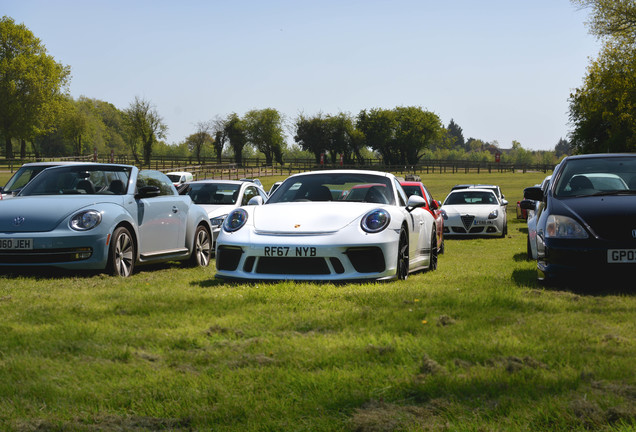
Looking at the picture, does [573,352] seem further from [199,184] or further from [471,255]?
[199,184]

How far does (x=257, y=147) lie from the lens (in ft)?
392

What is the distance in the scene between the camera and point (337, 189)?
9.84 metres

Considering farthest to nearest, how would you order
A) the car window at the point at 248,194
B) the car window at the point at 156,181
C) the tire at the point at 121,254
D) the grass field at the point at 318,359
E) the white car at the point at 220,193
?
the car window at the point at 248,194 < the white car at the point at 220,193 < the car window at the point at 156,181 < the tire at the point at 121,254 < the grass field at the point at 318,359

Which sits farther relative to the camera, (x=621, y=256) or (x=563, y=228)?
(x=563, y=228)

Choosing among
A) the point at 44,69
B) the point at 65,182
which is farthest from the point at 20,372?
the point at 44,69

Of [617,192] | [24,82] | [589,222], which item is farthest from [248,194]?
[24,82]

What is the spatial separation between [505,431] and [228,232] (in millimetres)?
5458

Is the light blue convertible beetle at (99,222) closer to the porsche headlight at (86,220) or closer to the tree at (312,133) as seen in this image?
the porsche headlight at (86,220)

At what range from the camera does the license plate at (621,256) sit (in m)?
7.42

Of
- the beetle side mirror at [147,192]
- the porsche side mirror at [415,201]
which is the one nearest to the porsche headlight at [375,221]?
the porsche side mirror at [415,201]

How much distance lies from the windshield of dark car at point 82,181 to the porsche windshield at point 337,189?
237 cm

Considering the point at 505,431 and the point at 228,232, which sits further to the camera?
the point at 228,232

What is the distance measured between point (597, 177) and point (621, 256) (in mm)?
1410

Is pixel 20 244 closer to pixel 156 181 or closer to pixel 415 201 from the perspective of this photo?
pixel 156 181
